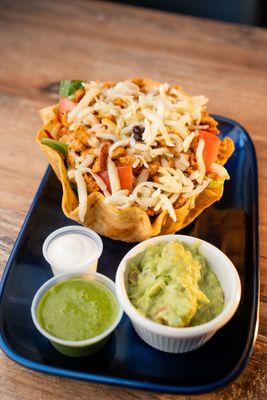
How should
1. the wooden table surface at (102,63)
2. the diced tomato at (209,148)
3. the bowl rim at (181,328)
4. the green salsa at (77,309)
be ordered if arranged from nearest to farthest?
the bowl rim at (181,328) < the green salsa at (77,309) < the diced tomato at (209,148) < the wooden table surface at (102,63)

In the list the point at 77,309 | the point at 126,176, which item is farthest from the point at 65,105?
the point at 77,309

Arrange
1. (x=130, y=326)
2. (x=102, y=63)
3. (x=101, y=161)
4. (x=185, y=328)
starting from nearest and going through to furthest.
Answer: (x=185, y=328)
(x=130, y=326)
(x=101, y=161)
(x=102, y=63)

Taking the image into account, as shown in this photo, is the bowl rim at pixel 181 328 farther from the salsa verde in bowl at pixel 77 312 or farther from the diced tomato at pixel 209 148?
the diced tomato at pixel 209 148

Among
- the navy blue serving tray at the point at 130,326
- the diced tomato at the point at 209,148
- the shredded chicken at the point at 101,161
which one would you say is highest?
the diced tomato at the point at 209,148

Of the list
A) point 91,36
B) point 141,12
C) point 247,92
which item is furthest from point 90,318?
point 141,12

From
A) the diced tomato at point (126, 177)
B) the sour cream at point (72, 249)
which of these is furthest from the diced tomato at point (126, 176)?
the sour cream at point (72, 249)

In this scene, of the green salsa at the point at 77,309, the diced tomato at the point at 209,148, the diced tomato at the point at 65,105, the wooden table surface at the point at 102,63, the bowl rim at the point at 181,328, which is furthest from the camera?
the wooden table surface at the point at 102,63

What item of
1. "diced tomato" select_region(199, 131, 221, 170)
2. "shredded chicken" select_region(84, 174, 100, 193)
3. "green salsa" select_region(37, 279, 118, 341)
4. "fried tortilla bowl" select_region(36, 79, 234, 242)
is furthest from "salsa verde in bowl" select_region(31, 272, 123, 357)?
"diced tomato" select_region(199, 131, 221, 170)

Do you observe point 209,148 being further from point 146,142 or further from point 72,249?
point 72,249
